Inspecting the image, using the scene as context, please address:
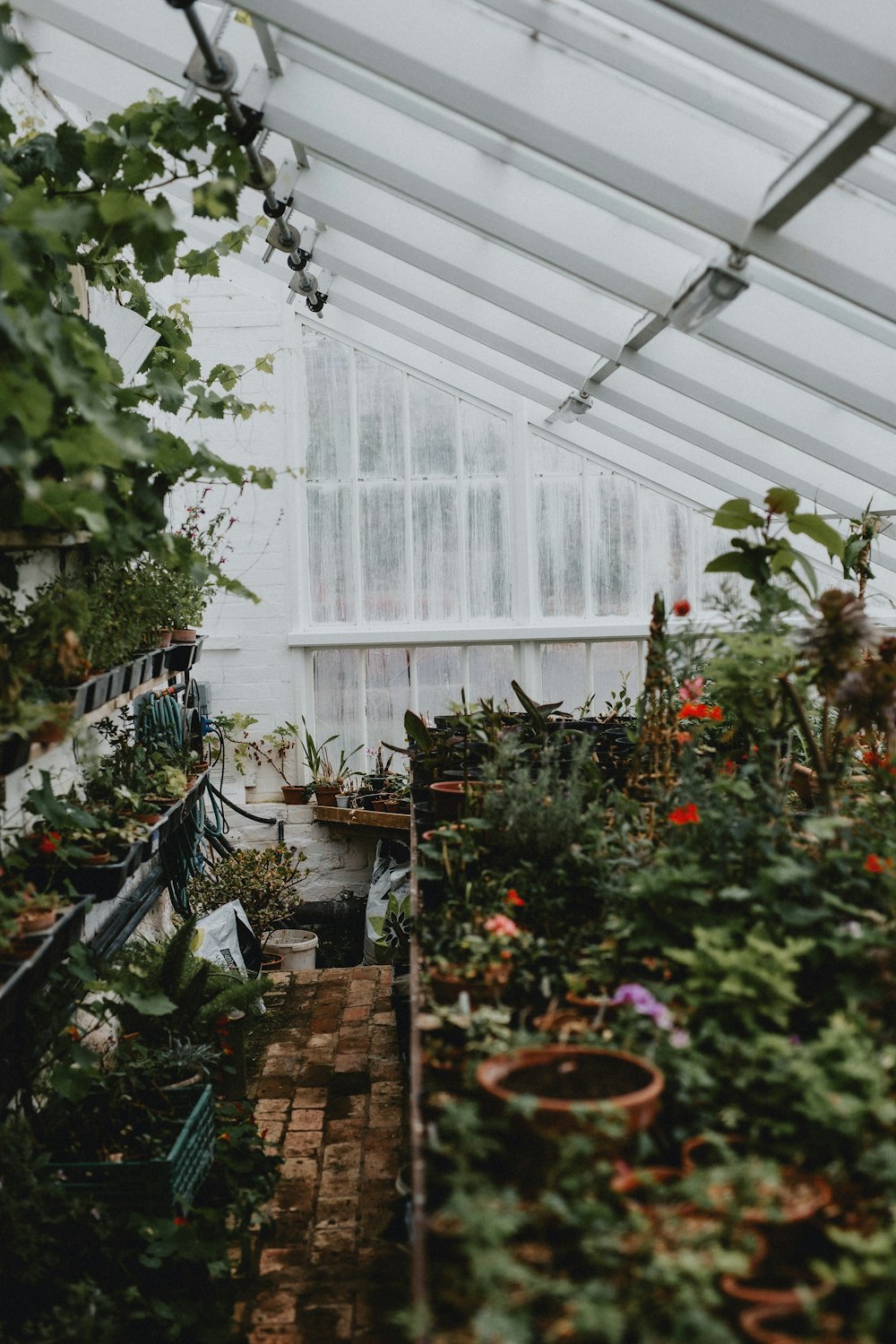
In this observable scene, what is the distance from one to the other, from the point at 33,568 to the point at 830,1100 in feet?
8.97

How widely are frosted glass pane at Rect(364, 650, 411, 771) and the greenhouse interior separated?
71.3 inches

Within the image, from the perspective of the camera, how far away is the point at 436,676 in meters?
7.03

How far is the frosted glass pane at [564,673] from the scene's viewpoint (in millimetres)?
7006

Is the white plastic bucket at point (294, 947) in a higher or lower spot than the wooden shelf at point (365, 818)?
lower

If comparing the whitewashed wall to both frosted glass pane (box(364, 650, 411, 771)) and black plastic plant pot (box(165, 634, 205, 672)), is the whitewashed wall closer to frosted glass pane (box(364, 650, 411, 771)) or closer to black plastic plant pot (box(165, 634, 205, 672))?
frosted glass pane (box(364, 650, 411, 771))

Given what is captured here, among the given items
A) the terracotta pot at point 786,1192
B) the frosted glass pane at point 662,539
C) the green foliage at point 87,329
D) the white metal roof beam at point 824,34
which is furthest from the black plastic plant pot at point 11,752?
the frosted glass pane at point 662,539

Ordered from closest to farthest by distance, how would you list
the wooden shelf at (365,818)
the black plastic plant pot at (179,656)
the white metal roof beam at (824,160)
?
the white metal roof beam at (824,160), the black plastic plant pot at (179,656), the wooden shelf at (365,818)

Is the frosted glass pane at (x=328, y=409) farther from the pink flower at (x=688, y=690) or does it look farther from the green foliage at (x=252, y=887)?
the pink flower at (x=688, y=690)

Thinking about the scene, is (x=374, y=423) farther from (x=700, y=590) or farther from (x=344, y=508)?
(x=700, y=590)

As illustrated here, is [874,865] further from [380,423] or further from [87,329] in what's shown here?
[380,423]

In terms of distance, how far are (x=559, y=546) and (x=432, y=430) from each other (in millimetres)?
1198

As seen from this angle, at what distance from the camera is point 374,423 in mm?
6941

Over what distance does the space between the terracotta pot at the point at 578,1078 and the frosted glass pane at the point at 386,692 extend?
17.7 feet

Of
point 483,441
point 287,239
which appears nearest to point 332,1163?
point 287,239
